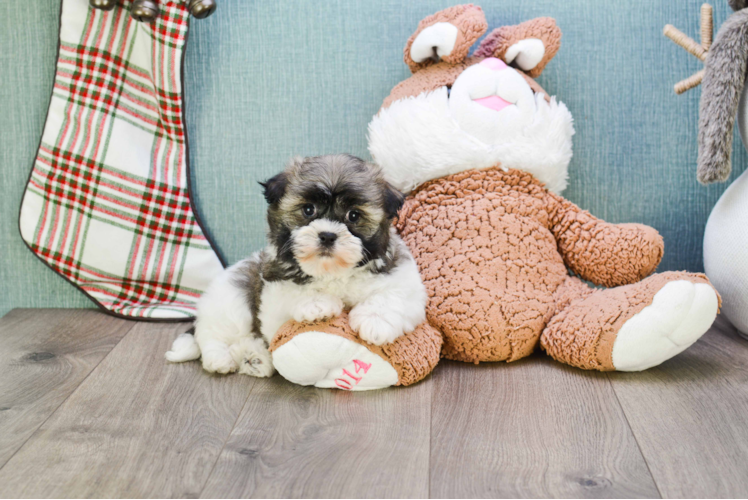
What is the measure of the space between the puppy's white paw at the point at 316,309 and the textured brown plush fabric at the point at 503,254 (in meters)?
0.32

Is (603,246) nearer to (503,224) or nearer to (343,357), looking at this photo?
(503,224)

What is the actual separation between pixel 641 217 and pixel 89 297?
1.96 metres

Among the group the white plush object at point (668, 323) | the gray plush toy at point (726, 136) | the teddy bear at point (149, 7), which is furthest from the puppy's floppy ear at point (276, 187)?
the gray plush toy at point (726, 136)

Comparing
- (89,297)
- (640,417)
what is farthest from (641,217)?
(89,297)

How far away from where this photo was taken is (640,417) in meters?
1.47

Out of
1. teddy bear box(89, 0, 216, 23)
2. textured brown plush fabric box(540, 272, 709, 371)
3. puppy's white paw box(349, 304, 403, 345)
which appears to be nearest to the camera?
puppy's white paw box(349, 304, 403, 345)

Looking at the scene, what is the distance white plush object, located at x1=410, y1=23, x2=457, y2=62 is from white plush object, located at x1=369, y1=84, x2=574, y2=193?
125 mm

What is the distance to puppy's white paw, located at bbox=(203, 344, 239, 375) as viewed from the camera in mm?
1759

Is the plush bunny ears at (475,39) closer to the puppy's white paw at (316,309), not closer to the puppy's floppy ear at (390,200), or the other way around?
the puppy's floppy ear at (390,200)

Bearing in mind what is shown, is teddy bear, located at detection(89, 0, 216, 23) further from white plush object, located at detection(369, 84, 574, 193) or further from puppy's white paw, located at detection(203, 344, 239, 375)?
puppy's white paw, located at detection(203, 344, 239, 375)

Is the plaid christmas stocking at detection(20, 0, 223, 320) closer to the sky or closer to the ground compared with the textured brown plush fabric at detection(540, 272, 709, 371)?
closer to the sky

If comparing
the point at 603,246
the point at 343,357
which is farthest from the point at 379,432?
the point at 603,246

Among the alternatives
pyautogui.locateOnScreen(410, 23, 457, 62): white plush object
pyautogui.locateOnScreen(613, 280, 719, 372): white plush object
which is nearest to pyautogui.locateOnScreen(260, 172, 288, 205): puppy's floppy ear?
pyautogui.locateOnScreen(410, 23, 457, 62): white plush object

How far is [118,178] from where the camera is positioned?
2191mm
